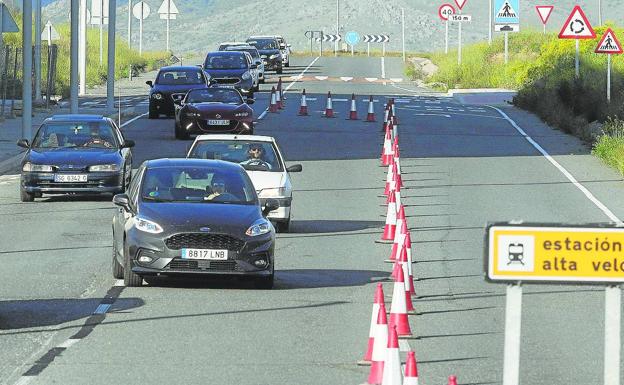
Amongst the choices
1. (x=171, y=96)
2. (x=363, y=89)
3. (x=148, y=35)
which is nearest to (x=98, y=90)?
(x=363, y=89)

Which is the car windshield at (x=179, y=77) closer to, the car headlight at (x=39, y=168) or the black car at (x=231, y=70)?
the black car at (x=231, y=70)

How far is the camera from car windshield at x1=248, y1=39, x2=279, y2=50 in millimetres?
80031

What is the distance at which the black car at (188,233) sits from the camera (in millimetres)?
18031

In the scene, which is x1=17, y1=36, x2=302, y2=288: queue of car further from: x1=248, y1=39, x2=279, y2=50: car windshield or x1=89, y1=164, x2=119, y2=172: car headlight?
x1=248, y1=39, x2=279, y2=50: car windshield

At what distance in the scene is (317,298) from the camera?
17.8m

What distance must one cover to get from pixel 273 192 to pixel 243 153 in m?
1.23

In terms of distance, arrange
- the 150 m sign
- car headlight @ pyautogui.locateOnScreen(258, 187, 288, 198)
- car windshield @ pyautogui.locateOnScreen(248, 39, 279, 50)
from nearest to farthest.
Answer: the 150 m sign < car headlight @ pyautogui.locateOnScreen(258, 187, 288, 198) < car windshield @ pyautogui.locateOnScreen(248, 39, 279, 50)

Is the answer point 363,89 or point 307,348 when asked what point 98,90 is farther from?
point 307,348

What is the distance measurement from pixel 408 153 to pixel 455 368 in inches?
1001

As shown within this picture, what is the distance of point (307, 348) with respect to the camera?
47.3 ft

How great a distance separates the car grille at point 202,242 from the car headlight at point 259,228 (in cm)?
22

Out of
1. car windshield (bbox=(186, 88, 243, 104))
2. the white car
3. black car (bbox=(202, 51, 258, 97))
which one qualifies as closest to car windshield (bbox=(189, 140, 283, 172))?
the white car

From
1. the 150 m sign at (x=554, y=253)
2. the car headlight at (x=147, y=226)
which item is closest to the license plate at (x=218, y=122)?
the car headlight at (x=147, y=226)

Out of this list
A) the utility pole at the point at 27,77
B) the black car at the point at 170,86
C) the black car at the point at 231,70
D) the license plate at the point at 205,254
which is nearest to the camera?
the license plate at the point at 205,254
